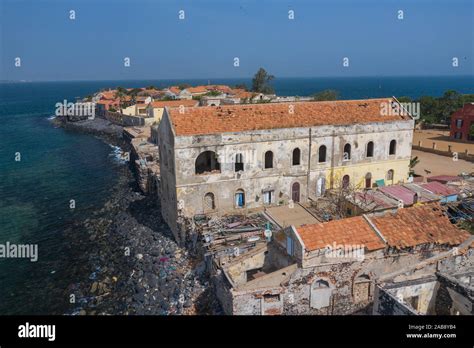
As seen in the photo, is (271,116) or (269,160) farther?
(271,116)

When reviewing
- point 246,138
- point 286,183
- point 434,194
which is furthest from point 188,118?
point 434,194

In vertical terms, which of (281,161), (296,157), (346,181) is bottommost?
(346,181)

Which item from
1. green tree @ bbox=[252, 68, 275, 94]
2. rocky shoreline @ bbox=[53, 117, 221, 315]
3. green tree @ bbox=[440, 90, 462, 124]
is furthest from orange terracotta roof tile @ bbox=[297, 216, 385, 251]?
green tree @ bbox=[252, 68, 275, 94]

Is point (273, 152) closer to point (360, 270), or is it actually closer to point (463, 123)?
point (360, 270)

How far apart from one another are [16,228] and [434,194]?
108 ft

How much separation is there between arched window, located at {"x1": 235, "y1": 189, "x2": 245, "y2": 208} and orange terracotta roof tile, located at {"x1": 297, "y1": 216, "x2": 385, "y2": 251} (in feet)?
34.8

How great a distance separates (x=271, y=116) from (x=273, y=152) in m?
2.85

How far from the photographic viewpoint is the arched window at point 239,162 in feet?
95.1

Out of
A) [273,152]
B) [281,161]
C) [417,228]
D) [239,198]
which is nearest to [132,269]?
[239,198]

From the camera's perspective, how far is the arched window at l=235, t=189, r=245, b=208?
29.4 m

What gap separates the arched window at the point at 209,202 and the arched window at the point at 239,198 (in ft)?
5.44

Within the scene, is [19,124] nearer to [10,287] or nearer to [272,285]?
[10,287]

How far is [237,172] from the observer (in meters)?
29.0

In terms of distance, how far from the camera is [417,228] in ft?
66.4
